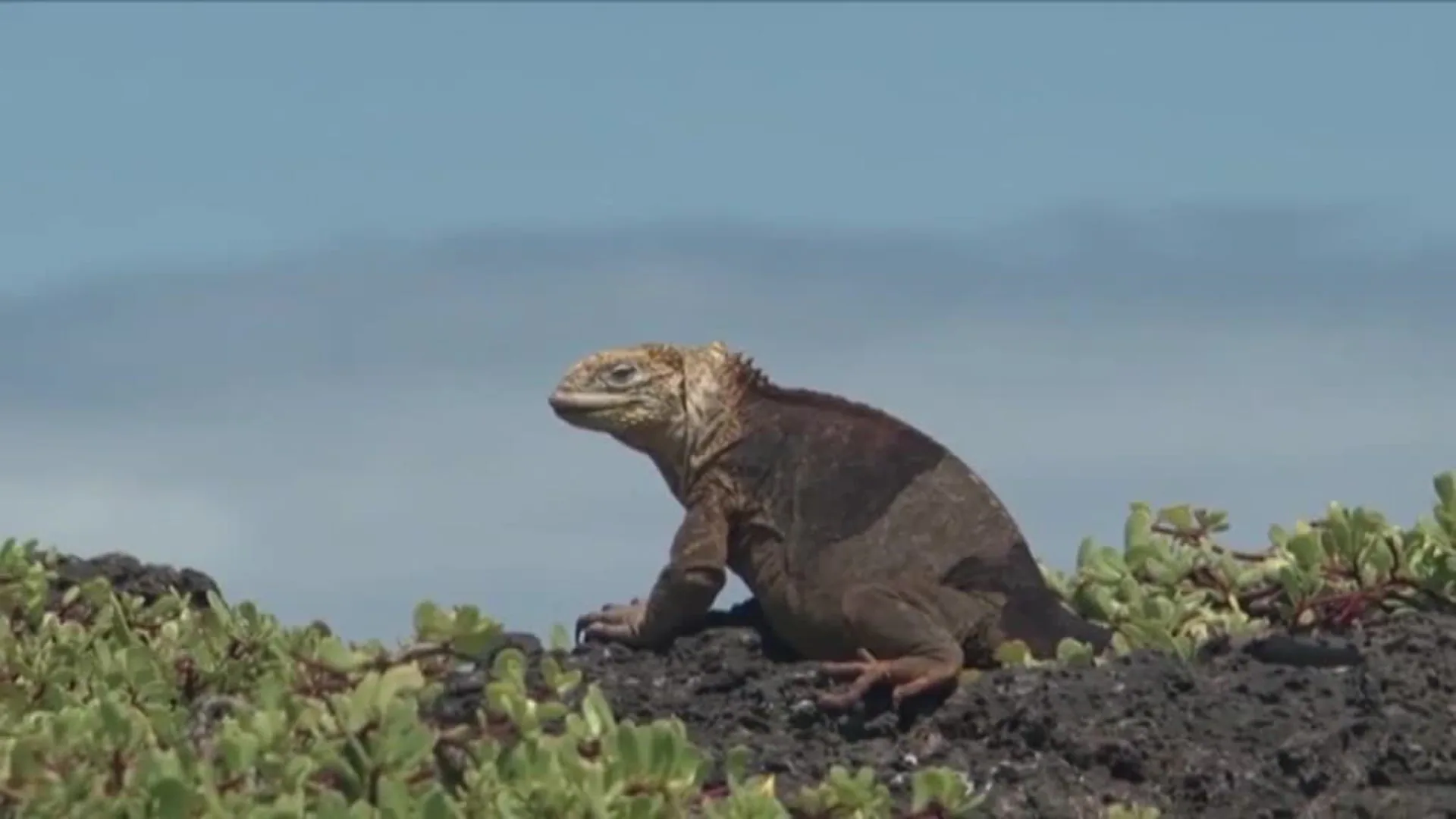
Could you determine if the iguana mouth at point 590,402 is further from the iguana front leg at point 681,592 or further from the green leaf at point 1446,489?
the green leaf at point 1446,489

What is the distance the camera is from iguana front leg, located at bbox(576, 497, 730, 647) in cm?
959

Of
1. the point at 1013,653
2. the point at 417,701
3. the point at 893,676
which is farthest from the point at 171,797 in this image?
the point at 1013,653

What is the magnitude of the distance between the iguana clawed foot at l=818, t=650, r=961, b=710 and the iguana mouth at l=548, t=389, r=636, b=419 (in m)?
1.74

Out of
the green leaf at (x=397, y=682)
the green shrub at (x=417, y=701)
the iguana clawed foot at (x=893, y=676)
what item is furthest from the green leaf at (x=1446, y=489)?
the green leaf at (x=397, y=682)

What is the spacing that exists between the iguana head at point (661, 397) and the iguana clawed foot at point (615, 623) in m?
0.56

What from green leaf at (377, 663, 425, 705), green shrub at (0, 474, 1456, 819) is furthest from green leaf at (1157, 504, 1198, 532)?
green leaf at (377, 663, 425, 705)

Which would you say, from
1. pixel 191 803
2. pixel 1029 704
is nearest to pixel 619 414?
pixel 1029 704

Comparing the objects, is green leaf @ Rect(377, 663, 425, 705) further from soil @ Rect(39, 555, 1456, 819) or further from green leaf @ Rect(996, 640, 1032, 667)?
green leaf @ Rect(996, 640, 1032, 667)

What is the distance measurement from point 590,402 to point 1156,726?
9.07ft

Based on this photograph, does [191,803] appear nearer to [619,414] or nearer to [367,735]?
[367,735]

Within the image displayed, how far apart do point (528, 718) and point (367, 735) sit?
37 centimetres

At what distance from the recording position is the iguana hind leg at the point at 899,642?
866 centimetres

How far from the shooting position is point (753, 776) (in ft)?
25.7

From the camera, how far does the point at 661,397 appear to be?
33.8 feet
